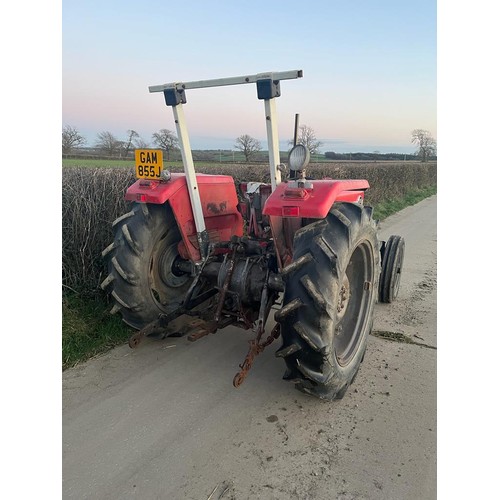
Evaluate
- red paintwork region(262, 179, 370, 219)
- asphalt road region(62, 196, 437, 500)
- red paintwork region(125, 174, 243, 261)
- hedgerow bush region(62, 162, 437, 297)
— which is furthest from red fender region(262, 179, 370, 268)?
hedgerow bush region(62, 162, 437, 297)

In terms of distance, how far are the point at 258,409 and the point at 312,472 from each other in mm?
645

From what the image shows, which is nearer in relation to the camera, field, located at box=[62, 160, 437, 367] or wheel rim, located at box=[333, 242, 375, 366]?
wheel rim, located at box=[333, 242, 375, 366]

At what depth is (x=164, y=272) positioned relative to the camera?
3814mm

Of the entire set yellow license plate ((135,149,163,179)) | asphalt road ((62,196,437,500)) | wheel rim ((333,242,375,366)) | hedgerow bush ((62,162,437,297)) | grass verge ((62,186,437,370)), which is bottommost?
asphalt road ((62,196,437,500))

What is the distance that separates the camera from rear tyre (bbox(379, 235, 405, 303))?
4.77 metres

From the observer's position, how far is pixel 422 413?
2.83m

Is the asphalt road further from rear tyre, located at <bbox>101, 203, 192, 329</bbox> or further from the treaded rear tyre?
rear tyre, located at <bbox>101, 203, 192, 329</bbox>

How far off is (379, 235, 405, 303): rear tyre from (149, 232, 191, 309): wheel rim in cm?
236

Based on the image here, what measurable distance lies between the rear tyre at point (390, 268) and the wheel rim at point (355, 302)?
57.5 inches

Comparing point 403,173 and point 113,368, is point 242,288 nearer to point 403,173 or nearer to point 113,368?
point 113,368

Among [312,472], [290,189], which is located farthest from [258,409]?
[290,189]

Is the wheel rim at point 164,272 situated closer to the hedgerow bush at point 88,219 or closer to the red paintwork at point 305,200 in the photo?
the hedgerow bush at point 88,219

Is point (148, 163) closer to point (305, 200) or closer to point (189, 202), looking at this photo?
point (189, 202)

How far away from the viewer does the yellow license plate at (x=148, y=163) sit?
341cm
